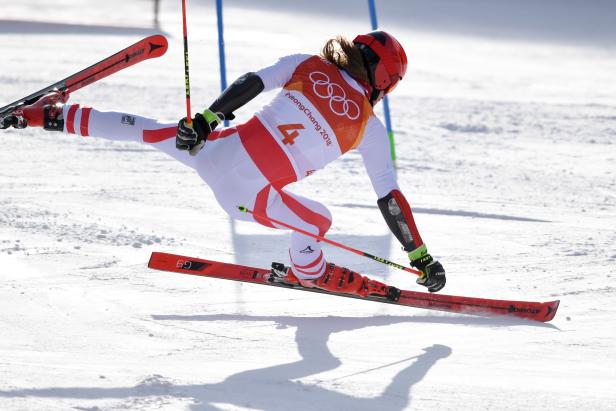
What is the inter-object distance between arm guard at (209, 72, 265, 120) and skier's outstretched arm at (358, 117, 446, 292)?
0.56 metres

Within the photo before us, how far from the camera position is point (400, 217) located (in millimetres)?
4250

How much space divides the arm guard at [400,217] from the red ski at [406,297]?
455 mm

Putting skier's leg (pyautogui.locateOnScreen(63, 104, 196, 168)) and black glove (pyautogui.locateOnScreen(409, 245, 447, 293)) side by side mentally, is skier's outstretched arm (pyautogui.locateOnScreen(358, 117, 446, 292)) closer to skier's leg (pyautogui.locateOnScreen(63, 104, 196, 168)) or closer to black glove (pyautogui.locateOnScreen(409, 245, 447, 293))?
black glove (pyautogui.locateOnScreen(409, 245, 447, 293))

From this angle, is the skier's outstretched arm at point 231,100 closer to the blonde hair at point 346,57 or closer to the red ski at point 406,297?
the blonde hair at point 346,57

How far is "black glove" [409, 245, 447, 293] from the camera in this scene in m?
4.29

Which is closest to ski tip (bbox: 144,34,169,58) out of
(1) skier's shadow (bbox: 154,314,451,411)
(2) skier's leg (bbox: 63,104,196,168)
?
(2) skier's leg (bbox: 63,104,196,168)

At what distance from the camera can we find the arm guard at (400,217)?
13.9 feet

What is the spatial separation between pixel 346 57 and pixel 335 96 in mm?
232

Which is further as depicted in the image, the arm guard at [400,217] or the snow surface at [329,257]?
the arm guard at [400,217]

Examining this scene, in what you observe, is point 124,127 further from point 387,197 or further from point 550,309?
point 550,309

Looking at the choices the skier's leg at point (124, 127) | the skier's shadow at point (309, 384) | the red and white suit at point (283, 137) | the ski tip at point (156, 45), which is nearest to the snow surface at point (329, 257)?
the skier's shadow at point (309, 384)

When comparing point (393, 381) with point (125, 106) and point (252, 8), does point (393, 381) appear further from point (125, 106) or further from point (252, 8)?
point (252, 8)

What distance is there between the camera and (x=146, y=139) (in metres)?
4.33

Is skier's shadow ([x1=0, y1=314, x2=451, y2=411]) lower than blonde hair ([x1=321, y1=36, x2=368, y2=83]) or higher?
lower
